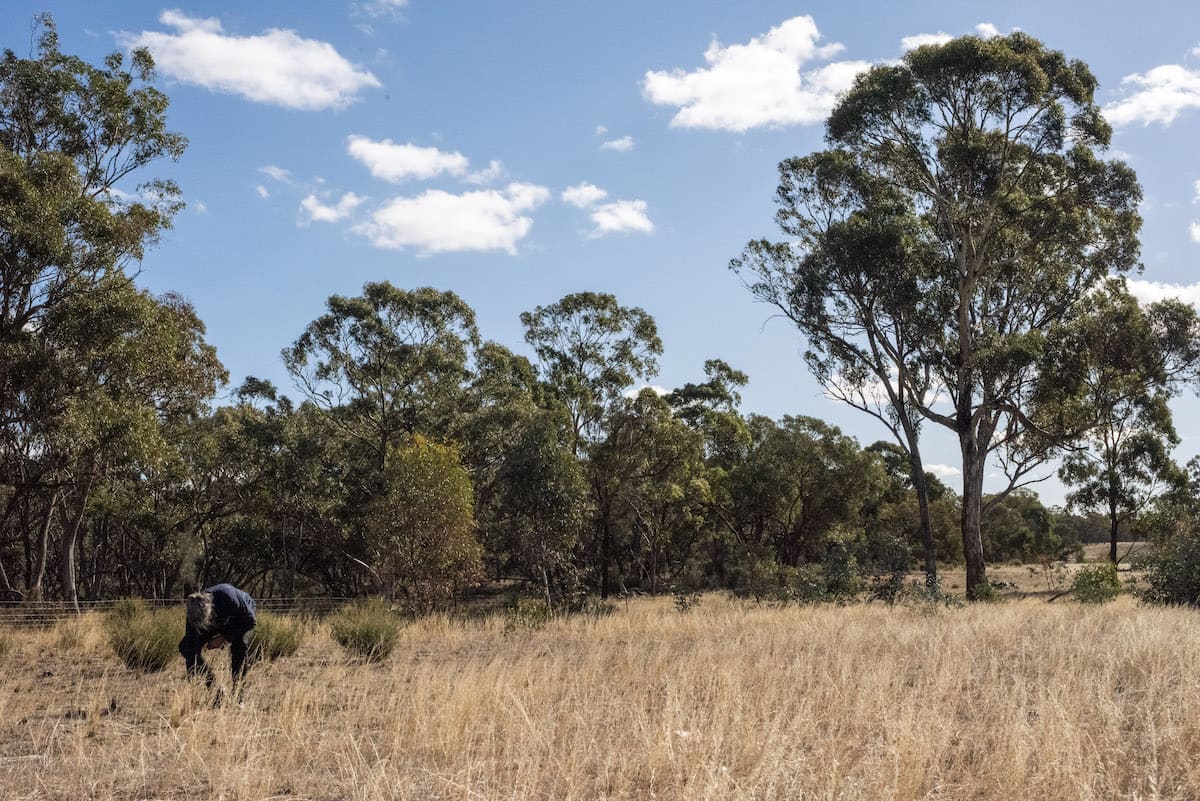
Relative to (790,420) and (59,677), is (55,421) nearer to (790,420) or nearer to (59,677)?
(59,677)

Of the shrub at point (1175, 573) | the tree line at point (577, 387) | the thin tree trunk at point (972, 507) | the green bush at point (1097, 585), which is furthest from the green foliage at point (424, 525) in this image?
the shrub at point (1175, 573)

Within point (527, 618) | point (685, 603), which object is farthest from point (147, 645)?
point (685, 603)

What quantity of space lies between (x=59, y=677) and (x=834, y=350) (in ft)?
70.1

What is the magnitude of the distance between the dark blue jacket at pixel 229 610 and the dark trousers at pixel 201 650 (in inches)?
2.5

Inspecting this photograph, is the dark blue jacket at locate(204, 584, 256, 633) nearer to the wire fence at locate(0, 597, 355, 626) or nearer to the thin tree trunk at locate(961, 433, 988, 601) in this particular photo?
the wire fence at locate(0, 597, 355, 626)

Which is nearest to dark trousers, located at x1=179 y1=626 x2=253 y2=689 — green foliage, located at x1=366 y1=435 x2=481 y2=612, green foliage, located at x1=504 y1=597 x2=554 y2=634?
green foliage, located at x1=504 y1=597 x2=554 y2=634

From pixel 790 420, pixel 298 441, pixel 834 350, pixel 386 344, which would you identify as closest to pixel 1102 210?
pixel 834 350

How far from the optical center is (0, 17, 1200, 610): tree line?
13.8 meters

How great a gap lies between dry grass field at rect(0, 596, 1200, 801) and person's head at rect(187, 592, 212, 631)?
0.64 meters

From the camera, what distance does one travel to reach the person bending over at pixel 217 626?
8.41 m

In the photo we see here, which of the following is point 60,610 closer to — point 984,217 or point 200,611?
point 200,611

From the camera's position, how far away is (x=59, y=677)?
1042 centimetres

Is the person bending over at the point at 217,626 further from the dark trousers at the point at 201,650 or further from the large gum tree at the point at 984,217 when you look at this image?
the large gum tree at the point at 984,217

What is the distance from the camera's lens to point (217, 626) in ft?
28.3
